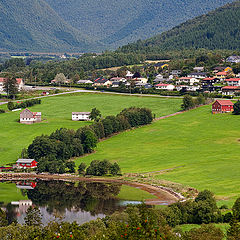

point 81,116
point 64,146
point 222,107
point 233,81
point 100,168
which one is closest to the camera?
point 100,168

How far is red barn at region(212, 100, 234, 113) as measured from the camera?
422 ft

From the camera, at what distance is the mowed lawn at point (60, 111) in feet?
349

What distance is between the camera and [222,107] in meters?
129

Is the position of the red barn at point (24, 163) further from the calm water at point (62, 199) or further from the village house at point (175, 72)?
the village house at point (175, 72)

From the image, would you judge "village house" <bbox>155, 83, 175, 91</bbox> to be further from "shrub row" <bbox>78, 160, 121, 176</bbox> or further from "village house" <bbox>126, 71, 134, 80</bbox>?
"shrub row" <bbox>78, 160, 121, 176</bbox>

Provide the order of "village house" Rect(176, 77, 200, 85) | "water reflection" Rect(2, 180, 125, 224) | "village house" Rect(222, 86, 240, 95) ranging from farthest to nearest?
"village house" Rect(176, 77, 200, 85), "village house" Rect(222, 86, 240, 95), "water reflection" Rect(2, 180, 125, 224)

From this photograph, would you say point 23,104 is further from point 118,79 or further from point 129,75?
point 129,75

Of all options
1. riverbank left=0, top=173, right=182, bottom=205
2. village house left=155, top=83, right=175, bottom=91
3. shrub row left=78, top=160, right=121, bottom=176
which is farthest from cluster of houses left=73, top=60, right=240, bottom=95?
riverbank left=0, top=173, right=182, bottom=205

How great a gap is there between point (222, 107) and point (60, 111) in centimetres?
3545

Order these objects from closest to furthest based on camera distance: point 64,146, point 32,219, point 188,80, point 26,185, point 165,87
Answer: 1. point 32,219
2. point 26,185
3. point 64,146
4. point 165,87
5. point 188,80

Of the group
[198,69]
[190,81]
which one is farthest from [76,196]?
[198,69]

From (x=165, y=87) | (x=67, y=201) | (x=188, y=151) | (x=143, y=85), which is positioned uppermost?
(x=143, y=85)

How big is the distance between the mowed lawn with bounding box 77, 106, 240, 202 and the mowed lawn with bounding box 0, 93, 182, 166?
39.7 ft

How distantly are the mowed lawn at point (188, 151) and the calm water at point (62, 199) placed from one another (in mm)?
8066
